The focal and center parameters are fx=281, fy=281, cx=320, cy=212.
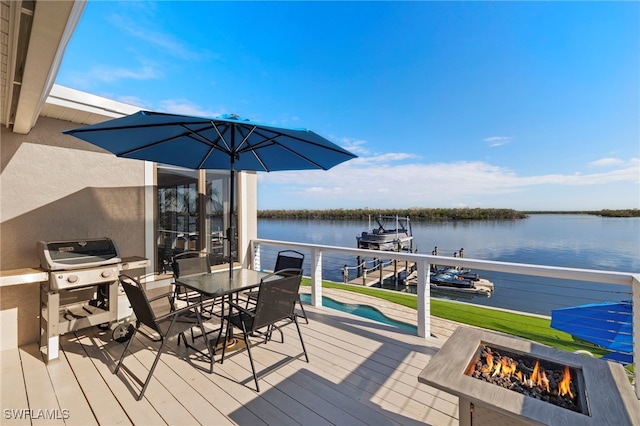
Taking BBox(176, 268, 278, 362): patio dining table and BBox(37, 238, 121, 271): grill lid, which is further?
BBox(37, 238, 121, 271): grill lid

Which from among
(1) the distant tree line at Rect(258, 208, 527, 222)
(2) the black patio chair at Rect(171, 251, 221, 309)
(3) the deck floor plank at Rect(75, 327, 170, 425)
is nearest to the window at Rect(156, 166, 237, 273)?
(2) the black patio chair at Rect(171, 251, 221, 309)

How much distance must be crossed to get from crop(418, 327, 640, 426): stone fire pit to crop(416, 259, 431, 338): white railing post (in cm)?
145

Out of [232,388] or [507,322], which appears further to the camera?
[507,322]

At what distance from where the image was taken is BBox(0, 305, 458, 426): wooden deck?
1952mm

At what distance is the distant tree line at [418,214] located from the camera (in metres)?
42.4

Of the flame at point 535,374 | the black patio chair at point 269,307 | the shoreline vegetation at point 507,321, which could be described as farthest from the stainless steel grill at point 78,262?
the shoreline vegetation at point 507,321

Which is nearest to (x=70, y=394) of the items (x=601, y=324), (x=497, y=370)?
(x=497, y=370)

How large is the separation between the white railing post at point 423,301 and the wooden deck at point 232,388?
130 millimetres

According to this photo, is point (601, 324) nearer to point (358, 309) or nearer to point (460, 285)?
point (358, 309)

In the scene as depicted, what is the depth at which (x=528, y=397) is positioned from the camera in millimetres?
1310

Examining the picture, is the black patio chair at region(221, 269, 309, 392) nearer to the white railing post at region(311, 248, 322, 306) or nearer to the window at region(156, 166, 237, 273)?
the white railing post at region(311, 248, 322, 306)

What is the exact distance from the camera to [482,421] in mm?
1395

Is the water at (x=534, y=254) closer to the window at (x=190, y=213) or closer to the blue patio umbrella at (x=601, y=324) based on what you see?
the blue patio umbrella at (x=601, y=324)

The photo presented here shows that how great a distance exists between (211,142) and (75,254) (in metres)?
1.85
